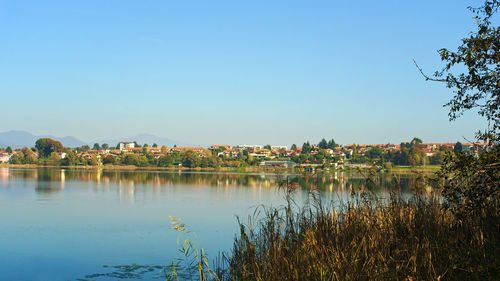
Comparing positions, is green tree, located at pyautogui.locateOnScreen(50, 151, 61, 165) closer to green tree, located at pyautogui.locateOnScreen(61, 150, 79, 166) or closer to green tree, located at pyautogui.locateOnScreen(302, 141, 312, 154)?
green tree, located at pyautogui.locateOnScreen(61, 150, 79, 166)

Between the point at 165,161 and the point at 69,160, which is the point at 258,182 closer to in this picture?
the point at 165,161

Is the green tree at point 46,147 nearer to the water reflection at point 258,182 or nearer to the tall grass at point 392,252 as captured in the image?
the water reflection at point 258,182

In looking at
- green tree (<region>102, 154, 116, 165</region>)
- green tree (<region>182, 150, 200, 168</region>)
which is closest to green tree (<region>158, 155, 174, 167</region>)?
green tree (<region>182, 150, 200, 168</region>)

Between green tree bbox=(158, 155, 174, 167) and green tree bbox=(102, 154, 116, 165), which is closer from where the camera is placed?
green tree bbox=(158, 155, 174, 167)

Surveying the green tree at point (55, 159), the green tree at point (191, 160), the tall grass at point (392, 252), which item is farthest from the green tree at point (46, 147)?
the tall grass at point (392, 252)

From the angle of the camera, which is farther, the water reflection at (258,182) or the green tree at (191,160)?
the green tree at (191,160)

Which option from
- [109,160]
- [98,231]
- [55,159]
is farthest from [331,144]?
[98,231]

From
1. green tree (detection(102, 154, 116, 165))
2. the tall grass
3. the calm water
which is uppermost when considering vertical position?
green tree (detection(102, 154, 116, 165))

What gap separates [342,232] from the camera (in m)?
7.25

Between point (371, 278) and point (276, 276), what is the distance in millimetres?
1164

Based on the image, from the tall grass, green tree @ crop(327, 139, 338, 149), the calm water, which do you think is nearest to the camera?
the tall grass

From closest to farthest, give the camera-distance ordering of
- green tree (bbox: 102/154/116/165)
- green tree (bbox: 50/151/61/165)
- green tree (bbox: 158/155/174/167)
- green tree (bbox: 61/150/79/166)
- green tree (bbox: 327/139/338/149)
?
green tree (bbox: 61/150/79/166) < green tree (bbox: 158/155/174/167) < green tree (bbox: 50/151/61/165) < green tree (bbox: 102/154/116/165) < green tree (bbox: 327/139/338/149)

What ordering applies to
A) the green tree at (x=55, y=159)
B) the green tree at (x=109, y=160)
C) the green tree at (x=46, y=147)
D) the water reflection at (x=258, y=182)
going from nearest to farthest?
the water reflection at (x=258, y=182) → the green tree at (x=55, y=159) → the green tree at (x=109, y=160) → the green tree at (x=46, y=147)

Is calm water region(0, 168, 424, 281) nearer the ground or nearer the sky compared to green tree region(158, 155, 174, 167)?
nearer the ground
